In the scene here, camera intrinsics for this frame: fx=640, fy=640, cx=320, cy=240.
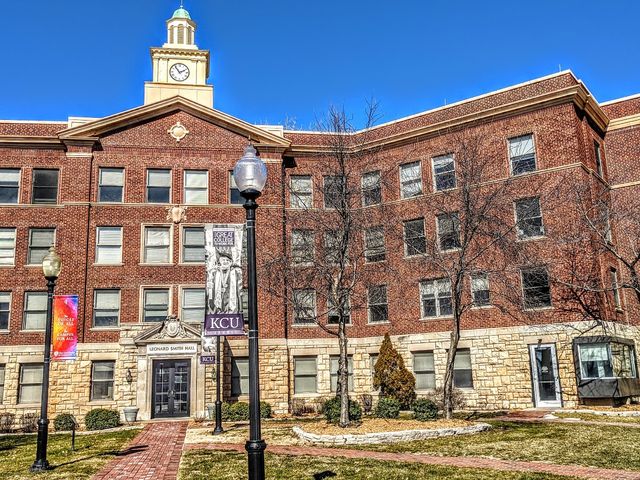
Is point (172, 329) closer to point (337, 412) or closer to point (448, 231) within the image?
point (337, 412)

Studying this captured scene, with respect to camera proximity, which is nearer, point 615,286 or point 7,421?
point 7,421

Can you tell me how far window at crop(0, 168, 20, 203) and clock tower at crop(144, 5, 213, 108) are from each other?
12.5 meters

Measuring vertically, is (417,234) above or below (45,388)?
above

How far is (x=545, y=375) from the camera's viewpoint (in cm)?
2703

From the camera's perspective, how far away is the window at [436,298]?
30219 mm

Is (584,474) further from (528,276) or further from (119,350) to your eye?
(119,350)

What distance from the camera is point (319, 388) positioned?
3142 centimetres

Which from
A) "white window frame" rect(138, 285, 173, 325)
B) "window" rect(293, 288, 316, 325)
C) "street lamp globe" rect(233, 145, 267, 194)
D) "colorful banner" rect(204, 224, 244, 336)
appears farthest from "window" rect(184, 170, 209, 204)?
"street lamp globe" rect(233, 145, 267, 194)

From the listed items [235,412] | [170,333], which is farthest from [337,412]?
[170,333]

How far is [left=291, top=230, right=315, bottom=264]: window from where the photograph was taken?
78.1 feet

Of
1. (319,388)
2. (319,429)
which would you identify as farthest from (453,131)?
(319,429)

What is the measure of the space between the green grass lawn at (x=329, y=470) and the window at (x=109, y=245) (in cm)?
1656

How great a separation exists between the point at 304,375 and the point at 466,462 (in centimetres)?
1743

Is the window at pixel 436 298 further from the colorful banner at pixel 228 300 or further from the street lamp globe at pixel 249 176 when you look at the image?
the street lamp globe at pixel 249 176
